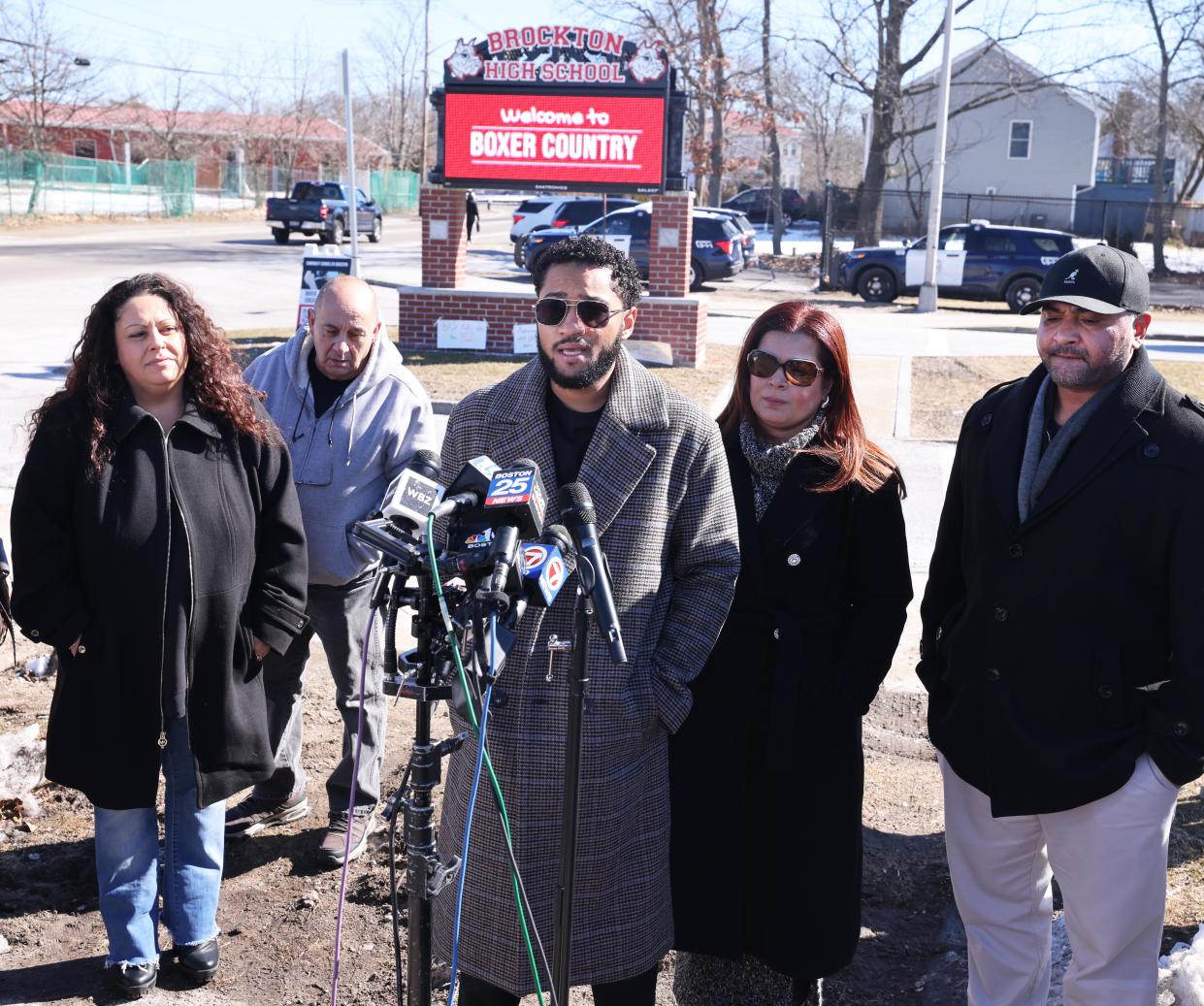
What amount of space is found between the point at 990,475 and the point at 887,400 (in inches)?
403

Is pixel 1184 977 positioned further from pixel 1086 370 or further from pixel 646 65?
pixel 646 65

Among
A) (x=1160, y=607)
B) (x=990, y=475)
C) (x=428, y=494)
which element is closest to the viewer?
(x=428, y=494)

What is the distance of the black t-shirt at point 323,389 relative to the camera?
412 cm

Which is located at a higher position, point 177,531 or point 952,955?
point 177,531

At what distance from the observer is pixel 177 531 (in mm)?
3232

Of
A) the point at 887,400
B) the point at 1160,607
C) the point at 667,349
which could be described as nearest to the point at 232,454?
the point at 1160,607

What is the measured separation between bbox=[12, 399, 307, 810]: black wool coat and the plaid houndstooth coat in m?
0.86

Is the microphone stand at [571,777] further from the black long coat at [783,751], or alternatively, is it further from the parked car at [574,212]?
the parked car at [574,212]

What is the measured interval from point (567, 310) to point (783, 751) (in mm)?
1160

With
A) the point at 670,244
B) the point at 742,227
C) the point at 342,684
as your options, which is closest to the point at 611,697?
the point at 342,684

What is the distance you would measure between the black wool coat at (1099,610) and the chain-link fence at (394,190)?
184 feet

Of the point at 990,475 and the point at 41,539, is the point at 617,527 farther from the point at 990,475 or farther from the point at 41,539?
the point at 41,539

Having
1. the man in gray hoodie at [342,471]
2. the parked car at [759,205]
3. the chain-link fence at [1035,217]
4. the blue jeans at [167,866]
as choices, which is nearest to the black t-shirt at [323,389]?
the man in gray hoodie at [342,471]

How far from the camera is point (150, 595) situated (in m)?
3.20
